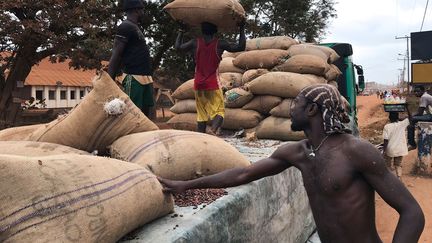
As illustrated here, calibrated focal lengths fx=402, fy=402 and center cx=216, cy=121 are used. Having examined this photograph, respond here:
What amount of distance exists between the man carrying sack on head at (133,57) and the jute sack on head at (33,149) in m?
1.15

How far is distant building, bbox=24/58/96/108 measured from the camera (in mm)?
24312

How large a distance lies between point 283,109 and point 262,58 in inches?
46.6

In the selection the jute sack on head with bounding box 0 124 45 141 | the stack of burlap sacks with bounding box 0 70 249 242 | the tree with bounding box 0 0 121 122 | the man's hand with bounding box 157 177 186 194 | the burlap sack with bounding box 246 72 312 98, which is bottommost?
the man's hand with bounding box 157 177 186 194

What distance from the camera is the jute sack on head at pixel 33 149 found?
1.99 meters

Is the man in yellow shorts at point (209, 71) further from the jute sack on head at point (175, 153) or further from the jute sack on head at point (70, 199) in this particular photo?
the jute sack on head at point (70, 199)

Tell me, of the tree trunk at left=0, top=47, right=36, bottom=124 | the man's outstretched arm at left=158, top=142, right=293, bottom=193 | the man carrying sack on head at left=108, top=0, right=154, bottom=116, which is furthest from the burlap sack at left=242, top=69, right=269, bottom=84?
the tree trunk at left=0, top=47, right=36, bottom=124

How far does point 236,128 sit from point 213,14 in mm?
1704

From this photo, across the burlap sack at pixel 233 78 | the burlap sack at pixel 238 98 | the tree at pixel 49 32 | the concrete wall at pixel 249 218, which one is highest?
the tree at pixel 49 32

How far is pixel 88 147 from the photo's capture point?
229cm

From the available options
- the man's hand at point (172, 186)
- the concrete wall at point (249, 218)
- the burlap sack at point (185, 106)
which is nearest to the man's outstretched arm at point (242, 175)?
the man's hand at point (172, 186)

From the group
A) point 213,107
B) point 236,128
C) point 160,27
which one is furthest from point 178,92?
point 160,27

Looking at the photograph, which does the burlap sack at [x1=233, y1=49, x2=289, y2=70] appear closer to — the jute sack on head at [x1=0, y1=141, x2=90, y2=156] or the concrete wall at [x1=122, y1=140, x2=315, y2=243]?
the concrete wall at [x1=122, y1=140, x2=315, y2=243]

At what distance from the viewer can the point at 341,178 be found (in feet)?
4.94

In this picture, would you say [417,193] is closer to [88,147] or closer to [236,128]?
[236,128]
